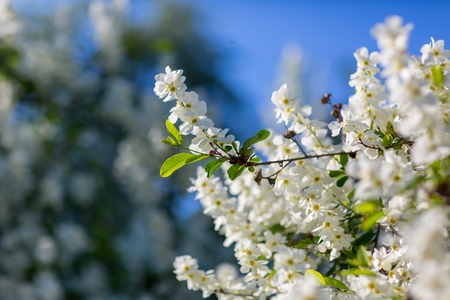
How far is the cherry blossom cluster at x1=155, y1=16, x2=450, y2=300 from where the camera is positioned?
1.73 feet

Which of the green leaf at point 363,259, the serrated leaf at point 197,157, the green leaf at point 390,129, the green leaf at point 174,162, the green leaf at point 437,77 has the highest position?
the green leaf at point 174,162

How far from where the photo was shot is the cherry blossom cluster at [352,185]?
1.73 feet

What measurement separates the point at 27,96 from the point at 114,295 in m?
2.20

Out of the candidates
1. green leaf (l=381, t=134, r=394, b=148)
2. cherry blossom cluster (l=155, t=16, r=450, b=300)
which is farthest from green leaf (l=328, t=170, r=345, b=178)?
green leaf (l=381, t=134, r=394, b=148)

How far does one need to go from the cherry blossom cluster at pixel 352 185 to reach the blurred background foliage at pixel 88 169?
2.50 metres

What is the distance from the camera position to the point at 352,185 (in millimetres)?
1102

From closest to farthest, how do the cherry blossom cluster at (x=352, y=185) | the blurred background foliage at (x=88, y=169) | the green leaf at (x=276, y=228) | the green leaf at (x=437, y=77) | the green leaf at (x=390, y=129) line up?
1. the cherry blossom cluster at (x=352, y=185)
2. the green leaf at (x=437, y=77)
3. the green leaf at (x=390, y=129)
4. the green leaf at (x=276, y=228)
5. the blurred background foliage at (x=88, y=169)

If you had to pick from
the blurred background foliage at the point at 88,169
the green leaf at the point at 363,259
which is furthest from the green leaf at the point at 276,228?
→ the blurred background foliage at the point at 88,169

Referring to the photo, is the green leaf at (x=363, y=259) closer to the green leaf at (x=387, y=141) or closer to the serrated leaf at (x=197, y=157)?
the green leaf at (x=387, y=141)

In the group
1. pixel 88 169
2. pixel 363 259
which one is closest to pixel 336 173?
pixel 363 259

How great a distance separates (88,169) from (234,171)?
148 inches

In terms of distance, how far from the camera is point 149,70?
515 centimetres

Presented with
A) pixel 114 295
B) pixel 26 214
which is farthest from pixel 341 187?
pixel 26 214

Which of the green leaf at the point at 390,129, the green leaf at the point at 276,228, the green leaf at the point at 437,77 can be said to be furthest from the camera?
the green leaf at the point at 276,228
